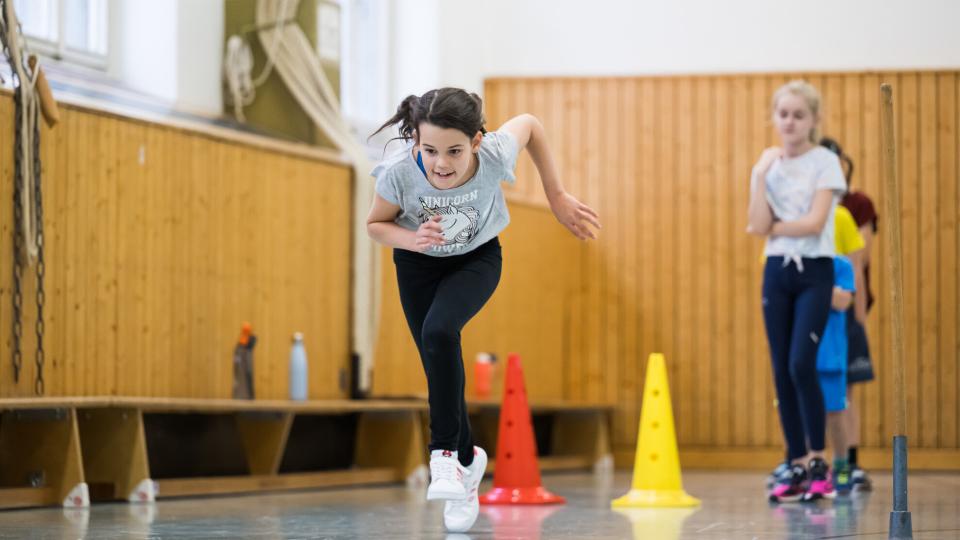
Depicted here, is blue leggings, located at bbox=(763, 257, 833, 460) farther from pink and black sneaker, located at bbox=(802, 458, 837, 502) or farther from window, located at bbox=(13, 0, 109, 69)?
window, located at bbox=(13, 0, 109, 69)

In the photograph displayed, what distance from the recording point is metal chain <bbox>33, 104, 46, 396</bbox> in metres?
5.35

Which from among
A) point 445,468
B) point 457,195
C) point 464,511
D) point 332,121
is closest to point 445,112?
point 457,195

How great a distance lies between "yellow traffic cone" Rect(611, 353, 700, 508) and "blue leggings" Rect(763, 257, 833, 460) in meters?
0.44

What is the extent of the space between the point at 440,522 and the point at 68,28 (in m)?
3.59

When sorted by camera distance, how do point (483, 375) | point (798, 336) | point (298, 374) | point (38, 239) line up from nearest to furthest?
point (798, 336) < point (38, 239) < point (298, 374) < point (483, 375)

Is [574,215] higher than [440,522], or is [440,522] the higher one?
[574,215]

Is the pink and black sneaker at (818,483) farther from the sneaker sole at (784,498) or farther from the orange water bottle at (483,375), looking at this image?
the orange water bottle at (483,375)

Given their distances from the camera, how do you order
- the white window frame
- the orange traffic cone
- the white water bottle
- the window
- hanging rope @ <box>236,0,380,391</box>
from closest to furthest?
1. the orange traffic cone
2. the window
3. the white water bottle
4. hanging rope @ <box>236,0,380,391</box>
5. the white window frame

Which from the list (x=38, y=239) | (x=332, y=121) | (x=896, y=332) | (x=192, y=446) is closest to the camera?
(x=896, y=332)

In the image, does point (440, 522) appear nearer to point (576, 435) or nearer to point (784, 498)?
point (784, 498)

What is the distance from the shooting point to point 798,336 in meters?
4.99

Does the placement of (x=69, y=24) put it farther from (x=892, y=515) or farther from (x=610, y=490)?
(x=892, y=515)

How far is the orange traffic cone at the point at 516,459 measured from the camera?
5.16 m

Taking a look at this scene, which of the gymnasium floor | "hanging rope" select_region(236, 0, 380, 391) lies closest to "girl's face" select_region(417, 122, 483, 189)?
the gymnasium floor
